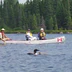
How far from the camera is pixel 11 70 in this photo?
2734 centimetres

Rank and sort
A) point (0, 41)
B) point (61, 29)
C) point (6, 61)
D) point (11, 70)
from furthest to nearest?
point (61, 29), point (0, 41), point (6, 61), point (11, 70)

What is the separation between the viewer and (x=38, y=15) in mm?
149375

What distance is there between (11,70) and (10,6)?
134510 millimetres

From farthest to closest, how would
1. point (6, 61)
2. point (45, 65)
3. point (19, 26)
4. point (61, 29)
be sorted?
1. point (19, 26)
2. point (61, 29)
3. point (6, 61)
4. point (45, 65)

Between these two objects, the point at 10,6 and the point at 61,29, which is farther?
the point at 10,6

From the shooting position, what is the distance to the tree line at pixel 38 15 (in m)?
141

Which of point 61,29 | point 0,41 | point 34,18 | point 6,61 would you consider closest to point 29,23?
point 34,18

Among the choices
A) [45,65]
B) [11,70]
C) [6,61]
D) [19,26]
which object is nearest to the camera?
[11,70]

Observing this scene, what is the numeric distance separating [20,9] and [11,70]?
428 ft

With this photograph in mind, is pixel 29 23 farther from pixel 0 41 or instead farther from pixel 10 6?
pixel 0 41

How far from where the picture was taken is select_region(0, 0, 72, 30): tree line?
461ft

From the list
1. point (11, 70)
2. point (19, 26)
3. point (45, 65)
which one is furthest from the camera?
point (19, 26)

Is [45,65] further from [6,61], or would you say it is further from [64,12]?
[64,12]

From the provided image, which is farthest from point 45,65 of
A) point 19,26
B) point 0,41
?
point 19,26
